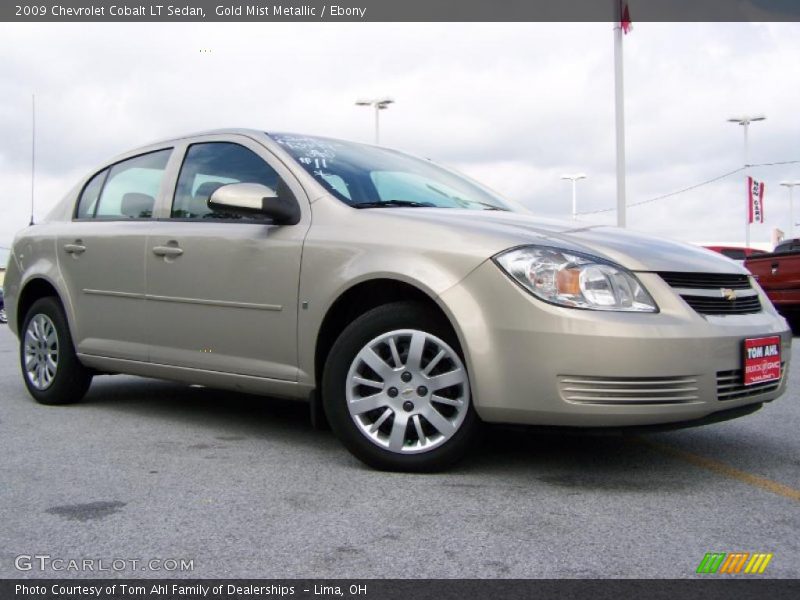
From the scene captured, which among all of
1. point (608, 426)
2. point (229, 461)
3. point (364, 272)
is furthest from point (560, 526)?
point (229, 461)

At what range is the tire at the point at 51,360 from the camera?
5473 millimetres

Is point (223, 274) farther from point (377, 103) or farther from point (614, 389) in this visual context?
point (377, 103)

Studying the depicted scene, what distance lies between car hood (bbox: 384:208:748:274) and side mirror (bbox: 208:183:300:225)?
469mm

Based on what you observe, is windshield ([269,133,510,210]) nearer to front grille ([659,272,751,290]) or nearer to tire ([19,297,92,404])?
front grille ([659,272,751,290])

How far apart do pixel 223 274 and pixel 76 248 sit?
1.51 meters

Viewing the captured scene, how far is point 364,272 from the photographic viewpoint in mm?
3787

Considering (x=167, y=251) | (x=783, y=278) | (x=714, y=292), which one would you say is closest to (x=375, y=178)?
(x=167, y=251)

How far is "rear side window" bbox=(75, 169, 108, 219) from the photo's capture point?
5645 millimetres

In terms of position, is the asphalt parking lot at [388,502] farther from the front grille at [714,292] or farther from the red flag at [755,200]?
the red flag at [755,200]

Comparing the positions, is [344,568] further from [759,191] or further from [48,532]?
[759,191]

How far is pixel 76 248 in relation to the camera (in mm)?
5379

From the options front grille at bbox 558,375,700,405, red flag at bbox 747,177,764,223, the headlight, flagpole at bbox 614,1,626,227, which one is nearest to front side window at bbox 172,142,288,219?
the headlight

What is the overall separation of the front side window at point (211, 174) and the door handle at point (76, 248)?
829mm

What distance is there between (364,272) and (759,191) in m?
37.3
